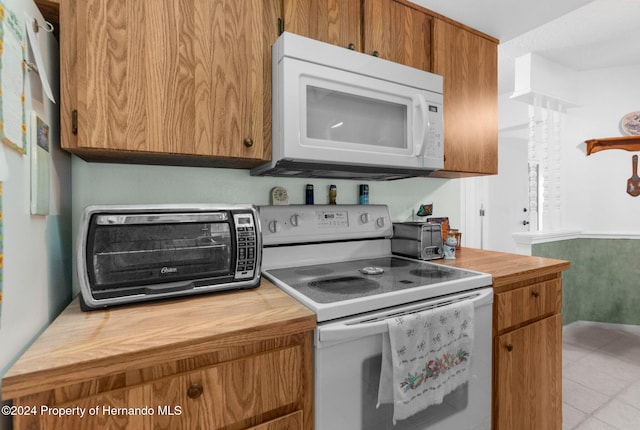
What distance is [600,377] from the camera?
88.1 inches

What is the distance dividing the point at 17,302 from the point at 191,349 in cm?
40

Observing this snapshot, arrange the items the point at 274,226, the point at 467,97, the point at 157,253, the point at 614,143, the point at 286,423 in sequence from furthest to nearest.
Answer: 1. the point at 614,143
2. the point at 467,97
3. the point at 274,226
4. the point at 157,253
5. the point at 286,423

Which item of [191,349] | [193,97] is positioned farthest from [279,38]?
[191,349]

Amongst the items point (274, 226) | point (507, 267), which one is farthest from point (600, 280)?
point (274, 226)

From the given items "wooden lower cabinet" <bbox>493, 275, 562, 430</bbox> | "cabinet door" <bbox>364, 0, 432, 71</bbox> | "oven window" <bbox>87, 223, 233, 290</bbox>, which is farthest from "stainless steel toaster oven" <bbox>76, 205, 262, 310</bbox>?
→ "wooden lower cabinet" <bbox>493, 275, 562, 430</bbox>

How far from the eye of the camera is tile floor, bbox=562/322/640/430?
71.4 inches

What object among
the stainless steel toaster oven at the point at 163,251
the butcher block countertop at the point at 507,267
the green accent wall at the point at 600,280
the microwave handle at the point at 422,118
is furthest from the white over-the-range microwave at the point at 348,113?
the green accent wall at the point at 600,280

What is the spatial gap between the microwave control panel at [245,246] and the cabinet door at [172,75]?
25cm

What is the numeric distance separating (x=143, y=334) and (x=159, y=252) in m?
0.32

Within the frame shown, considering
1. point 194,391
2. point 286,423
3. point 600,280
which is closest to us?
point 194,391

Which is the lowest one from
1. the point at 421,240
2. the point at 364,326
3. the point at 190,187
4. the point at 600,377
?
the point at 600,377

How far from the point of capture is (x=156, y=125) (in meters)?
1.02

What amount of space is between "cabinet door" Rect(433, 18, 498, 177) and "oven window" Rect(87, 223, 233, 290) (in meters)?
1.25

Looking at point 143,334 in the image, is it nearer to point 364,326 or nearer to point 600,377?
point 364,326
